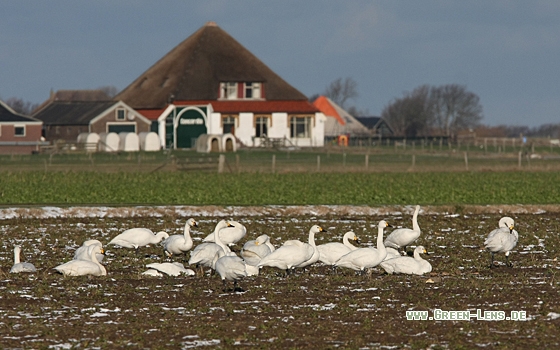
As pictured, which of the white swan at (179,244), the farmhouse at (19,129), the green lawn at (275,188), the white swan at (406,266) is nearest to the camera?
the white swan at (406,266)

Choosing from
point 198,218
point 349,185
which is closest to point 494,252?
point 198,218

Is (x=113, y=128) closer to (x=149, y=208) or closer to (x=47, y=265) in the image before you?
(x=149, y=208)

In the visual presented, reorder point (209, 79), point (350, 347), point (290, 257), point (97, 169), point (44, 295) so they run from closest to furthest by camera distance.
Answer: point (350, 347) → point (44, 295) → point (290, 257) → point (97, 169) → point (209, 79)

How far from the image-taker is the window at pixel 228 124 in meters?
100

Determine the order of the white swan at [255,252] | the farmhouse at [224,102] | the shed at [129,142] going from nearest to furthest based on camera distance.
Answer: the white swan at [255,252] < the shed at [129,142] < the farmhouse at [224,102]

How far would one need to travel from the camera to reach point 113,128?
9738 cm

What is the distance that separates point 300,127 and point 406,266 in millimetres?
85588

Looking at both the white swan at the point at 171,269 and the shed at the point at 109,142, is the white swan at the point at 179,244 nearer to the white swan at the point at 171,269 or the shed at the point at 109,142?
the white swan at the point at 171,269

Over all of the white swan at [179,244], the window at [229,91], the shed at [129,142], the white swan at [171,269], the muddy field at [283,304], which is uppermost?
the window at [229,91]

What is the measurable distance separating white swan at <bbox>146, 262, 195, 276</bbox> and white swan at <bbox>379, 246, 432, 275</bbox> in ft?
12.3

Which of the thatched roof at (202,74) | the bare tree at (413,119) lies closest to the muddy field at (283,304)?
the thatched roof at (202,74)

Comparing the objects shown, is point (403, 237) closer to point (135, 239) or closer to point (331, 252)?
point (331, 252)

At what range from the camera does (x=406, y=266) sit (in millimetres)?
19109

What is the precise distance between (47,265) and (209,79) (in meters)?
84.2
